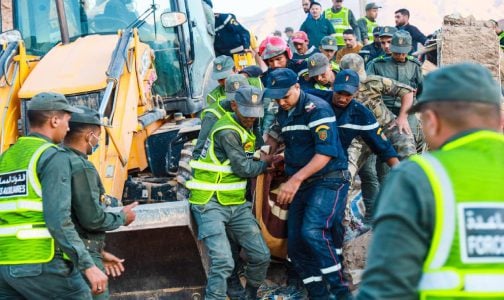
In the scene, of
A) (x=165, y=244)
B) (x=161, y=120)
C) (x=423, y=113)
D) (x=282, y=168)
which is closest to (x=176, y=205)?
(x=165, y=244)

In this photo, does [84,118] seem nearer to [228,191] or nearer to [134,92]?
[228,191]

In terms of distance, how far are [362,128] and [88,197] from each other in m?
2.75

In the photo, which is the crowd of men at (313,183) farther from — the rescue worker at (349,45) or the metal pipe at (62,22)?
the rescue worker at (349,45)

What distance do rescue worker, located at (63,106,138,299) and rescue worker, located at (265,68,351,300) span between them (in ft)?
5.26

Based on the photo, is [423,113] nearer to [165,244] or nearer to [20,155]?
[20,155]

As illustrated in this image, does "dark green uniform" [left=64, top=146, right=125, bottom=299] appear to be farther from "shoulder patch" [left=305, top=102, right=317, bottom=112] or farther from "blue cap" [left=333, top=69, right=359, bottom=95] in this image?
"blue cap" [left=333, top=69, right=359, bottom=95]

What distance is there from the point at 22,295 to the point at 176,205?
213 cm

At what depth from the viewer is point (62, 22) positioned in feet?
27.5

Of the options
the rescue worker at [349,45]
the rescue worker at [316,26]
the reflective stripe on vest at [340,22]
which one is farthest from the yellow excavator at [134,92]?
the reflective stripe on vest at [340,22]

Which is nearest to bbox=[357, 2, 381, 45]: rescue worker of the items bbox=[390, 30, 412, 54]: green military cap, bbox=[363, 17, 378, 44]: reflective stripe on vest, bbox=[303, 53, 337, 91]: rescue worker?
bbox=[363, 17, 378, 44]: reflective stripe on vest

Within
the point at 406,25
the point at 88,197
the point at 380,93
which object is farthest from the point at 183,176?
the point at 406,25

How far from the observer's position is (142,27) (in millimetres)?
8820

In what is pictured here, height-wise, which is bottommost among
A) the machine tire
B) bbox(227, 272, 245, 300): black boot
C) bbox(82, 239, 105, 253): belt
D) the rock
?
bbox(227, 272, 245, 300): black boot

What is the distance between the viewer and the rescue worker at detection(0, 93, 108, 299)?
183 inches
